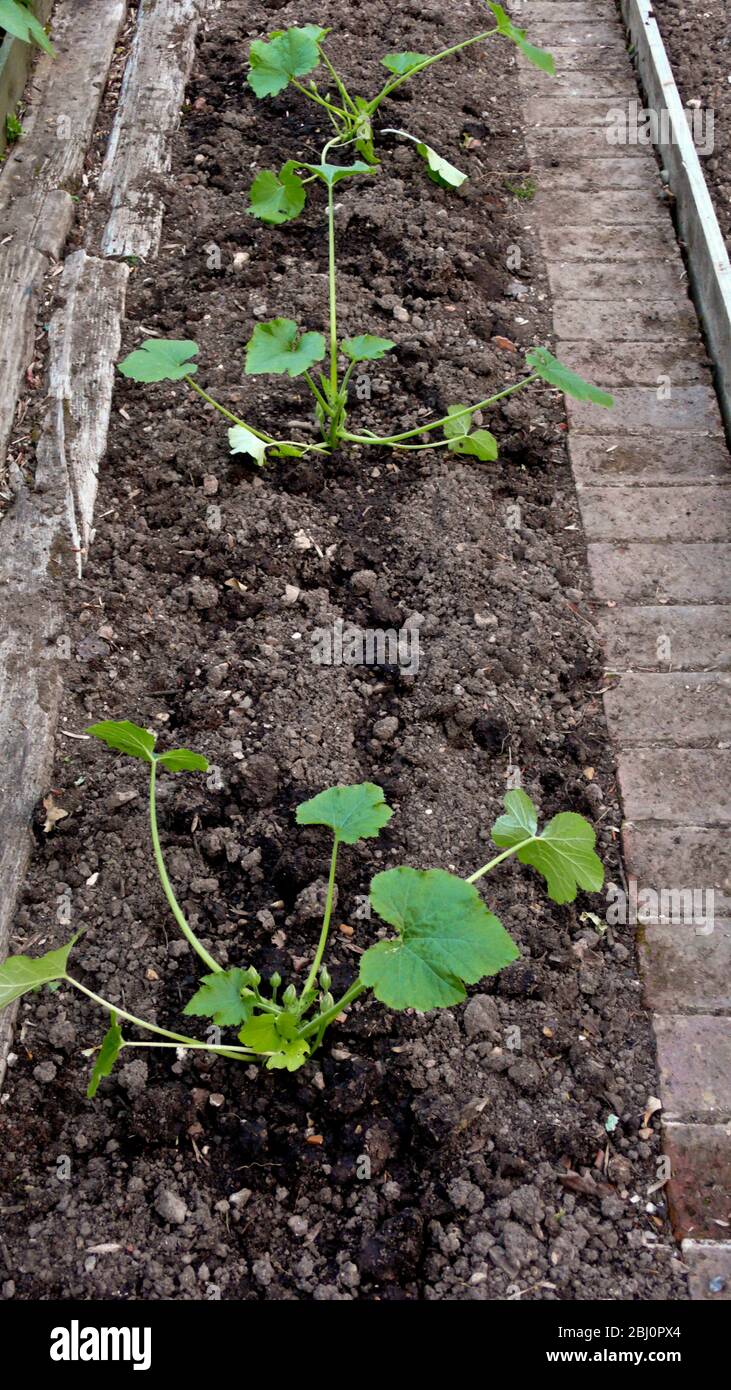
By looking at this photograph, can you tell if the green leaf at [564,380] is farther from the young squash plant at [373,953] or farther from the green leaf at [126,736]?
the green leaf at [126,736]

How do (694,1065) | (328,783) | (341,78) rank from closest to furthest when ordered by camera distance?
1. (694,1065)
2. (328,783)
3. (341,78)

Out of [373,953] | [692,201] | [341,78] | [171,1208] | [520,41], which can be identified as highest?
[520,41]

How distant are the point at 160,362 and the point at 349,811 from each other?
1304 mm

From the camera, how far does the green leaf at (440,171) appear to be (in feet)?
12.4

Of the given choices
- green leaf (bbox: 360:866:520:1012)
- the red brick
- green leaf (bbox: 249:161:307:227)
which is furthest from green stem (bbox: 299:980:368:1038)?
green leaf (bbox: 249:161:307:227)

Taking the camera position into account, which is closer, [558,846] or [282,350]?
[558,846]

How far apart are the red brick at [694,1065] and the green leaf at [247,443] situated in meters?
1.73

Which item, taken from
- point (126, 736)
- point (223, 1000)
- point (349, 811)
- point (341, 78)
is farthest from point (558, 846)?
point (341, 78)

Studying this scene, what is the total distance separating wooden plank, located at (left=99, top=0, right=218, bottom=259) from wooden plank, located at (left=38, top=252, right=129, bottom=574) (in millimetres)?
213

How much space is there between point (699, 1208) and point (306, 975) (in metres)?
0.81

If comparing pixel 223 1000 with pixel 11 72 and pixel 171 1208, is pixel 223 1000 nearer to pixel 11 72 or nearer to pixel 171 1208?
pixel 171 1208

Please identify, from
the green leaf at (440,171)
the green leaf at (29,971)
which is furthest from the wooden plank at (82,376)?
the green leaf at (29,971)

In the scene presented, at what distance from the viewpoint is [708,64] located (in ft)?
15.0

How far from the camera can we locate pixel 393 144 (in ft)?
13.4
